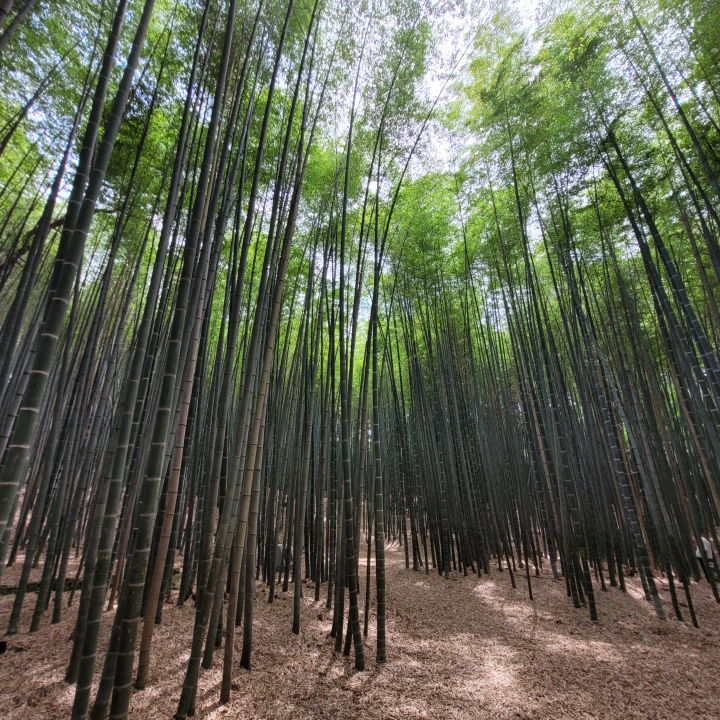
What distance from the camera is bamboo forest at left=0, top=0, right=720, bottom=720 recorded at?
5.50ft

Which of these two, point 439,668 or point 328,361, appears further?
point 328,361

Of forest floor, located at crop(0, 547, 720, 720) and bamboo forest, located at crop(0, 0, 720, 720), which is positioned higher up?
bamboo forest, located at crop(0, 0, 720, 720)

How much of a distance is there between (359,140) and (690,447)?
7097mm

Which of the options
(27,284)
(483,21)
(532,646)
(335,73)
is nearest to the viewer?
(27,284)

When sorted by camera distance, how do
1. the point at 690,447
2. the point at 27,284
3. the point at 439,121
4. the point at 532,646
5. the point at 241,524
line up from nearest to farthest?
the point at 241,524 → the point at 27,284 → the point at 532,646 → the point at 439,121 → the point at 690,447

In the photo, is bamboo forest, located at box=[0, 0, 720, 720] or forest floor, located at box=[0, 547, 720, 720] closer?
bamboo forest, located at box=[0, 0, 720, 720]

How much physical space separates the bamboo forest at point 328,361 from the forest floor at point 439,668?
2 centimetres

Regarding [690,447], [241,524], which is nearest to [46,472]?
[241,524]

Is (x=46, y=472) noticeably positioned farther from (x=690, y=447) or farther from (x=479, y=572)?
(x=690, y=447)

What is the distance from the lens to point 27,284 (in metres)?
2.24

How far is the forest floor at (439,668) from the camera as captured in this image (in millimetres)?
1791

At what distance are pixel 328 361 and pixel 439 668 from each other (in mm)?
2028

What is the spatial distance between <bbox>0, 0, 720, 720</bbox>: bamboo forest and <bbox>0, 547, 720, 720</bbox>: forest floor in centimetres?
2

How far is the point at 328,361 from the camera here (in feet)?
9.02
